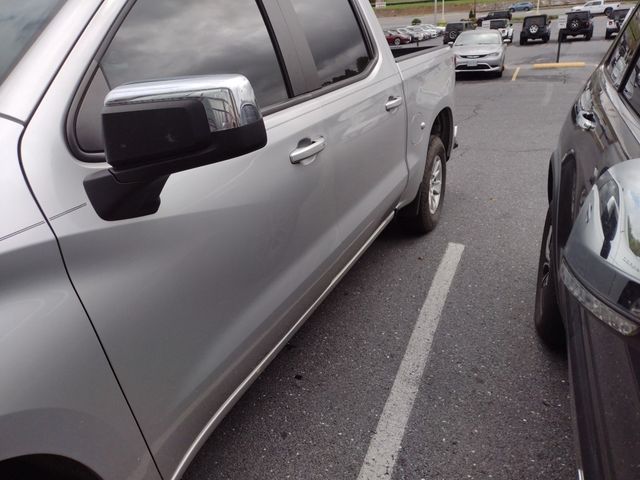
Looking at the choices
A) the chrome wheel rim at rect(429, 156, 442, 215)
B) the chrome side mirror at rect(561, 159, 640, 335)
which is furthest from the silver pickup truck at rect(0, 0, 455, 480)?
the chrome wheel rim at rect(429, 156, 442, 215)

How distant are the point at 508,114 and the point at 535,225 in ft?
18.0

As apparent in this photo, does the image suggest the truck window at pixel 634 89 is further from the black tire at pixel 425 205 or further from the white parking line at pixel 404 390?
the black tire at pixel 425 205

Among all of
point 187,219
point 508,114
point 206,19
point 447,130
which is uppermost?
point 206,19

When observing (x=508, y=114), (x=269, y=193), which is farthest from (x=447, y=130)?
(x=508, y=114)

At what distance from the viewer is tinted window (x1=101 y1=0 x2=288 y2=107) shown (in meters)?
1.43

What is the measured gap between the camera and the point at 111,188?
1174 millimetres

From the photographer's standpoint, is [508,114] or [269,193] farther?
[508,114]

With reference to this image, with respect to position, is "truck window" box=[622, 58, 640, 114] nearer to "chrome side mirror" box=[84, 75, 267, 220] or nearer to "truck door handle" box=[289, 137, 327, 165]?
"truck door handle" box=[289, 137, 327, 165]

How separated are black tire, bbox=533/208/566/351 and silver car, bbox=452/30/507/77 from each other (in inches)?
503

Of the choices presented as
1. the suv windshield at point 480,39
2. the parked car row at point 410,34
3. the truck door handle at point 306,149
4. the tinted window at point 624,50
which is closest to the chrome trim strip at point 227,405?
the truck door handle at point 306,149

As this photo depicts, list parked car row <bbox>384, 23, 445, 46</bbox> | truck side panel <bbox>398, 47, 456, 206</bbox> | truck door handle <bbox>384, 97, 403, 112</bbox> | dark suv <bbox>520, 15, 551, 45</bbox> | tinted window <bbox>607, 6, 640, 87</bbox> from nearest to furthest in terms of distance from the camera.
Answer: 1. tinted window <bbox>607, 6, 640, 87</bbox>
2. truck door handle <bbox>384, 97, 403, 112</bbox>
3. truck side panel <bbox>398, 47, 456, 206</bbox>
4. dark suv <bbox>520, 15, 551, 45</bbox>
5. parked car row <bbox>384, 23, 445, 46</bbox>

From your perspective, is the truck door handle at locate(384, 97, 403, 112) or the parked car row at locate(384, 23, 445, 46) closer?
the truck door handle at locate(384, 97, 403, 112)

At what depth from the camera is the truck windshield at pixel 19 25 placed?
1266mm

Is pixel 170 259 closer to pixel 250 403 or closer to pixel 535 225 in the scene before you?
pixel 250 403
